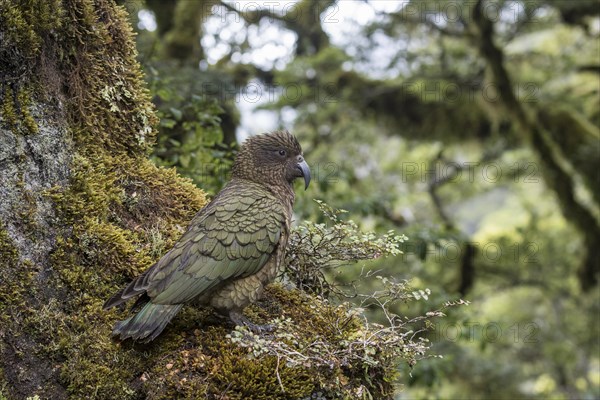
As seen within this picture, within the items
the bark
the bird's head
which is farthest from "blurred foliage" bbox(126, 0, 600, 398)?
the bird's head

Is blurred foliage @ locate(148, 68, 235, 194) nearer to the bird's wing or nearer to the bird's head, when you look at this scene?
the bird's head

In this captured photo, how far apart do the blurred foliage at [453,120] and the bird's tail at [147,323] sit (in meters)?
3.56

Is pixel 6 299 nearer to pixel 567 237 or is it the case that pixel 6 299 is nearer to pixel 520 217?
pixel 567 237

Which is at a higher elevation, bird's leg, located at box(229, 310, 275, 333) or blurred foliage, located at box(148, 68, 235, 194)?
blurred foliage, located at box(148, 68, 235, 194)

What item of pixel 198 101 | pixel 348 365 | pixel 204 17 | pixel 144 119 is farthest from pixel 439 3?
pixel 348 365

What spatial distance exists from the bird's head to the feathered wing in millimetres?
229

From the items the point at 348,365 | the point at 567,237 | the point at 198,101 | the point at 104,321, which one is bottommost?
the point at 567,237

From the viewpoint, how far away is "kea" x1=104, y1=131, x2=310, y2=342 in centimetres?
314

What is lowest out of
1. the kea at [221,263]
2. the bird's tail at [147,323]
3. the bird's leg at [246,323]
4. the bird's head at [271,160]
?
the bird's leg at [246,323]

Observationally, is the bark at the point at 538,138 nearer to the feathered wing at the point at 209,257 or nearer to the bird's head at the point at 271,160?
the bird's head at the point at 271,160

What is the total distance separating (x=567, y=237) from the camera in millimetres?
14047

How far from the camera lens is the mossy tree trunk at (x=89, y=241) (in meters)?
3.09

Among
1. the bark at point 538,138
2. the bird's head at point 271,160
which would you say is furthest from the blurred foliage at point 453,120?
the bird's head at point 271,160

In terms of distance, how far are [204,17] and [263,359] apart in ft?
21.8
